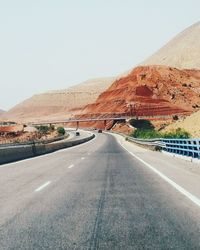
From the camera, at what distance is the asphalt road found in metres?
7.03

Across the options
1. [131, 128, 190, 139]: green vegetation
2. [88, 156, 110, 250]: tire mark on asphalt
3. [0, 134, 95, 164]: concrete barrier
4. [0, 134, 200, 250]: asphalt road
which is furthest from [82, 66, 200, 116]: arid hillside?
[88, 156, 110, 250]: tire mark on asphalt

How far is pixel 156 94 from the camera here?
600 ft

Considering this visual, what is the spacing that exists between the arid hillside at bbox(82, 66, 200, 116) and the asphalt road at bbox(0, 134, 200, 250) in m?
157

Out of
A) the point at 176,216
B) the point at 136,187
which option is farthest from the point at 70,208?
the point at 136,187

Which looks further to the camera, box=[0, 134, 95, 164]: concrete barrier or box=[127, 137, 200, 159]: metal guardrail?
box=[0, 134, 95, 164]: concrete barrier

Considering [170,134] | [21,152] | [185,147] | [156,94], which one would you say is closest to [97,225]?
[185,147]

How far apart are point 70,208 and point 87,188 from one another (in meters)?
3.64

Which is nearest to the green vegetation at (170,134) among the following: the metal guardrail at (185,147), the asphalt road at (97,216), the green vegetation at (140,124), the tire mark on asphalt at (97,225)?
the metal guardrail at (185,147)

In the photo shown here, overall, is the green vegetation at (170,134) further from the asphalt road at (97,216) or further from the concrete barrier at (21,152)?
the asphalt road at (97,216)

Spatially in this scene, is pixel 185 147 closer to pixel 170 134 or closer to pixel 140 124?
pixel 170 134

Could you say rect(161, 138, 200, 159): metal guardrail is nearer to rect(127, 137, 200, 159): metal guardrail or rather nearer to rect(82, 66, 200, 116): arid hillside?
rect(127, 137, 200, 159): metal guardrail

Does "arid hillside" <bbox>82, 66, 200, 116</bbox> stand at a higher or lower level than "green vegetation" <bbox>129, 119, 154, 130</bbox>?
higher

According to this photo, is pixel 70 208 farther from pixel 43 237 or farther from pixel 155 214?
pixel 43 237

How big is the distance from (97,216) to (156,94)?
175285 mm
